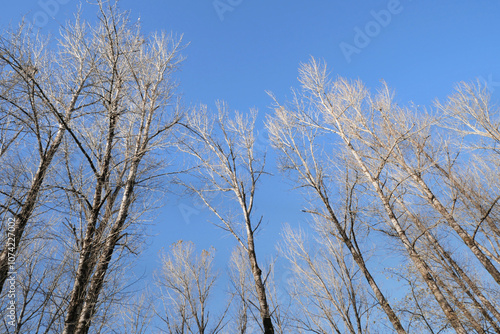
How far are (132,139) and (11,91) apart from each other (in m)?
2.21

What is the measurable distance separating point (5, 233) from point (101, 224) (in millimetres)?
1843

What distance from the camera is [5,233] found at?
468 cm

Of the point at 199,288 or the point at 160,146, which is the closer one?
the point at 160,146

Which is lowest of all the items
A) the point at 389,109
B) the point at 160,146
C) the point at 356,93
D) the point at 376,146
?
the point at 160,146

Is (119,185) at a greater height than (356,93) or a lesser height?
lesser

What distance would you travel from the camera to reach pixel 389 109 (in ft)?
31.1

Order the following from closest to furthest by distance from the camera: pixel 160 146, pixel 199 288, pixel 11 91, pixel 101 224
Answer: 1. pixel 11 91
2. pixel 101 224
3. pixel 160 146
4. pixel 199 288

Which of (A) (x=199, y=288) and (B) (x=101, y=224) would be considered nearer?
(B) (x=101, y=224)

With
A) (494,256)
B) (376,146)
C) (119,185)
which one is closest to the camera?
(119,185)

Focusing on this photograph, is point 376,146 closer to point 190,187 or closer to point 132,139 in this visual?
point 190,187

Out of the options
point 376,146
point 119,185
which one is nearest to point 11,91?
point 119,185

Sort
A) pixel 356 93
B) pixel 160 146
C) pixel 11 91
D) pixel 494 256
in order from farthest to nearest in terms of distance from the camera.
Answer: pixel 356 93 < pixel 494 256 < pixel 160 146 < pixel 11 91

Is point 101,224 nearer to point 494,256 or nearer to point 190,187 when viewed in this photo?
point 190,187

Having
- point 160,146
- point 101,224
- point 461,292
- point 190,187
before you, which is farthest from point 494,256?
point 101,224
